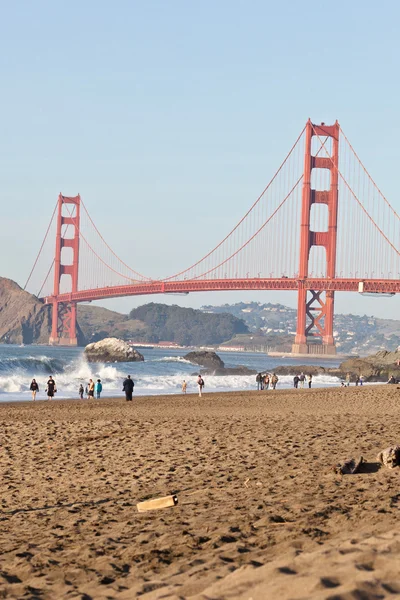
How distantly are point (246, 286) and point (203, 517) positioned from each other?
63635 millimetres

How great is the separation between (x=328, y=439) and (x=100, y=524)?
16.8 feet

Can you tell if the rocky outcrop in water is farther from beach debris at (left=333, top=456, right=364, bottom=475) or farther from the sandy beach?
beach debris at (left=333, top=456, right=364, bottom=475)

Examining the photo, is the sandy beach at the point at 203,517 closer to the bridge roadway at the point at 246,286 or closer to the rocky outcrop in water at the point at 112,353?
the bridge roadway at the point at 246,286

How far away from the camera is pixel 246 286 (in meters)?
69.9

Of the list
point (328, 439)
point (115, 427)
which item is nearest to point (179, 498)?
point (328, 439)

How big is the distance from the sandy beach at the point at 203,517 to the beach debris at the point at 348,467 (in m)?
0.14

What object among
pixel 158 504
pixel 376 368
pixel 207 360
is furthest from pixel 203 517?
pixel 207 360

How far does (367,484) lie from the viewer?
729 centimetres

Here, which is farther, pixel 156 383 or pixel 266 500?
pixel 156 383

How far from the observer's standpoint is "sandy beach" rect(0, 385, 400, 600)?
429cm

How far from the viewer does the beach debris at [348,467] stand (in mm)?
7930

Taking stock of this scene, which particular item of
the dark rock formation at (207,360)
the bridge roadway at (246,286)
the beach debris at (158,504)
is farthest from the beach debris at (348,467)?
the dark rock formation at (207,360)

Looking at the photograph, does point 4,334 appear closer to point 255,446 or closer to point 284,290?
point 284,290

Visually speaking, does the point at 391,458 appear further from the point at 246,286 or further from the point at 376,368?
the point at 246,286
